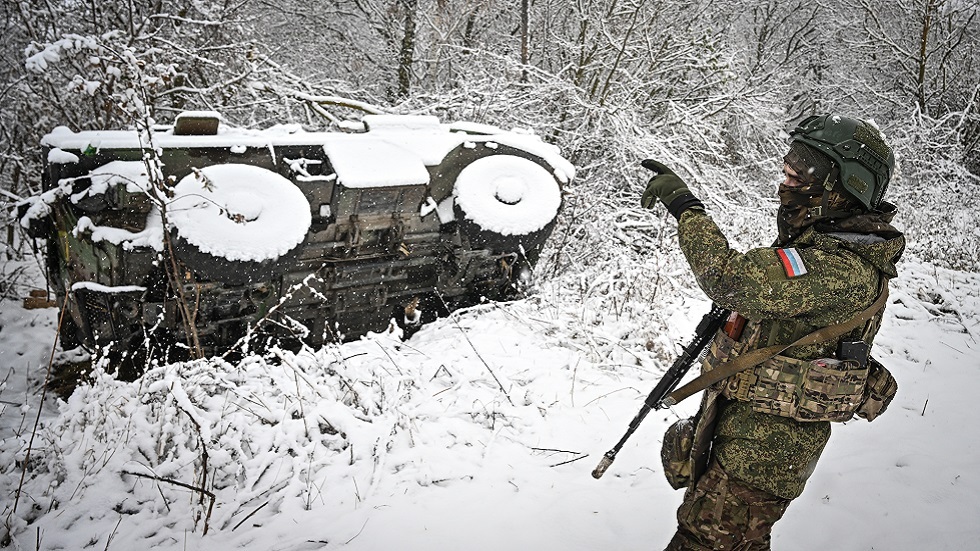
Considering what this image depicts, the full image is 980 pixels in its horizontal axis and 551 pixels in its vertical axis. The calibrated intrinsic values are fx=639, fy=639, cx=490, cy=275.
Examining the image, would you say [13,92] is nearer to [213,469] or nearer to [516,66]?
[516,66]

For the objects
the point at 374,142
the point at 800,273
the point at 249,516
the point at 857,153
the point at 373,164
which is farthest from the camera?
the point at 374,142

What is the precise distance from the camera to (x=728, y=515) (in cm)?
221

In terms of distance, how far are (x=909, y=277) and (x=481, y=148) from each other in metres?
5.00

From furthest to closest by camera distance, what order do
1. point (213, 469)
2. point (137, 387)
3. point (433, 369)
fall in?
point (433, 369)
point (137, 387)
point (213, 469)

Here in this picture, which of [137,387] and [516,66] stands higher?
[516,66]

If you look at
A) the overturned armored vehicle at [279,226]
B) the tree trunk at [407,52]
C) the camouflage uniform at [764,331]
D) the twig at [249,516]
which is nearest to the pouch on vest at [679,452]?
the camouflage uniform at [764,331]

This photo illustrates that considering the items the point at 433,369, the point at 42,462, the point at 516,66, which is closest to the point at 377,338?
the point at 433,369

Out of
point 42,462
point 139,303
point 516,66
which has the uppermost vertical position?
point 516,66

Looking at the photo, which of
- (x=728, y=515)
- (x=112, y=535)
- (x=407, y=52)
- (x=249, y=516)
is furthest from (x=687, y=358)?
(x=407, y=52)

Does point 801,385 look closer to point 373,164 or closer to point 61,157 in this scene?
point 373,164

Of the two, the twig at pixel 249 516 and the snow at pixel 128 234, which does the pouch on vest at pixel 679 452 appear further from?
the snow at pixel 128 234

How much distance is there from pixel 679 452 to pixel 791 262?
0.85 m

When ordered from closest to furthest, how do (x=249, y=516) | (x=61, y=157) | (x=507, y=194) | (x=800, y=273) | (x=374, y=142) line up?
1. (x=800, y=273)
2. (x=249, y=516)
3. (x=61, y=157)
4. (x=374, y=142)
5. (x=507, y=194)

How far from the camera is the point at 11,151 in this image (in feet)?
24.0
